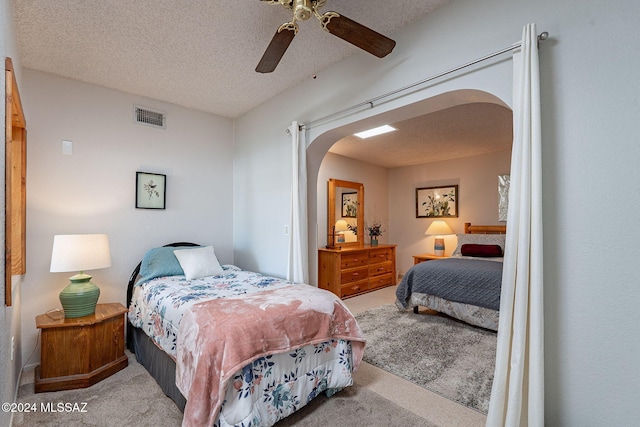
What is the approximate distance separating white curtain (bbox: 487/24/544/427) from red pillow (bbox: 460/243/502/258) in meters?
3.36

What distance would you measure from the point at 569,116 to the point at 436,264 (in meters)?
2.85

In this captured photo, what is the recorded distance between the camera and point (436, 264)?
4.07 meters

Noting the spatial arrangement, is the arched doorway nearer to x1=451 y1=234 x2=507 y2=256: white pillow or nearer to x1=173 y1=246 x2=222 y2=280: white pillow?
x1=173 y1=246 x2=222 y2=280: white pillow

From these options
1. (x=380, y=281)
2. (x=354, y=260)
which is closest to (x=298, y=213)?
(x=354, y=260)

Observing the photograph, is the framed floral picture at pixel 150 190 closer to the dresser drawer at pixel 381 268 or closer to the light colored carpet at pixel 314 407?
the light colored carpet at pixel 314 407

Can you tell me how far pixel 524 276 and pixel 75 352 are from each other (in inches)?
123

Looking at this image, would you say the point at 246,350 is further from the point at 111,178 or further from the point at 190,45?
the point at 111,178

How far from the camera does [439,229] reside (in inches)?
230

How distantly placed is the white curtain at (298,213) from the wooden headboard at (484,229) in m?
3.95

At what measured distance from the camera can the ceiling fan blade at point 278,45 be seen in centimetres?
165

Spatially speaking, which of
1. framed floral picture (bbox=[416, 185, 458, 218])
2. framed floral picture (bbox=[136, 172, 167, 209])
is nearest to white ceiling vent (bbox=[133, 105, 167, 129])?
framed floral picture (bbox=[136, 172, 167, 209])

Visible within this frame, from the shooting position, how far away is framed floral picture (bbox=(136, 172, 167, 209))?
3305 millimetres

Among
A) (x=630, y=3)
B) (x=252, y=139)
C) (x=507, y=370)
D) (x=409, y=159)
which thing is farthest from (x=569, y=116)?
(x=409, y=159)

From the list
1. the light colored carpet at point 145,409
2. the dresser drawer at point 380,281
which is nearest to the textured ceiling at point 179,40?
the light colored carpet at point 145,409
